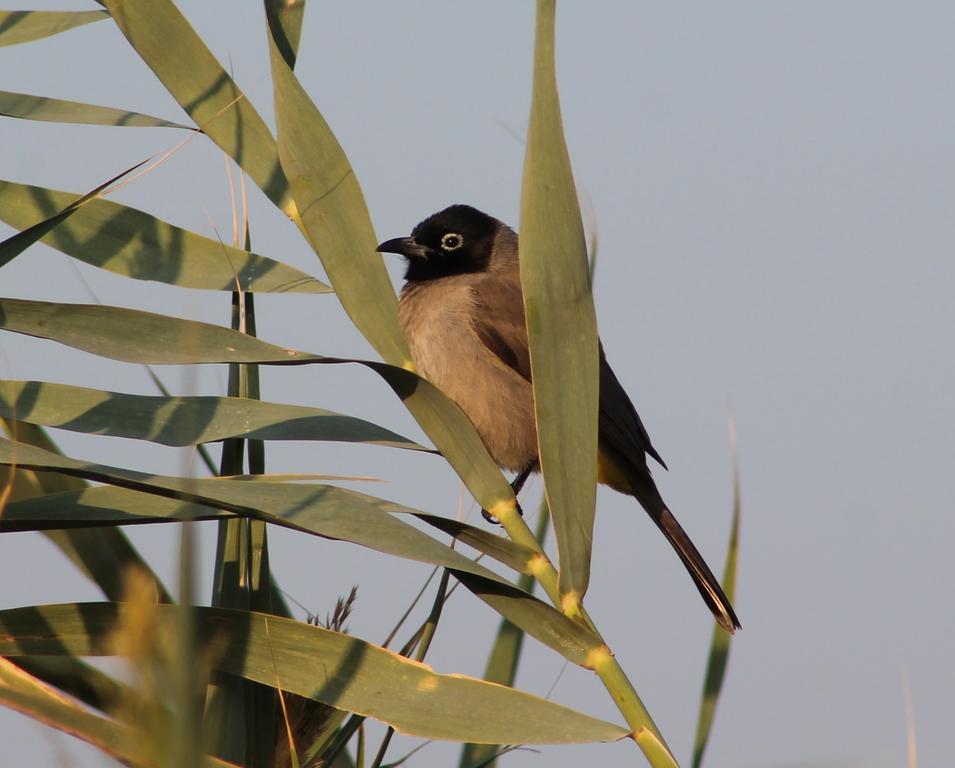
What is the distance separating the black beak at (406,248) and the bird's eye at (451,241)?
90mm

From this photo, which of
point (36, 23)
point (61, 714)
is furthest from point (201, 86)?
point (61, 714)

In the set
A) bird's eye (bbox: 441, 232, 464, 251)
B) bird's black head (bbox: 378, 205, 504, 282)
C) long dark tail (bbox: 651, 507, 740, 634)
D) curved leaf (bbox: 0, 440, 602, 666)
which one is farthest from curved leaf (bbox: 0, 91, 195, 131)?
bird's eye (bbox: 441, 232, 464, 251)

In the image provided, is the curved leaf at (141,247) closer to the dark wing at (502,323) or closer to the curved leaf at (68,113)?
the curved leaf at (68,113)

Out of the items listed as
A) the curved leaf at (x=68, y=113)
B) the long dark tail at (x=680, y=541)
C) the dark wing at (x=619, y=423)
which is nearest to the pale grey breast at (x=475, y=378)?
the dark wing at (x=619, y=423)

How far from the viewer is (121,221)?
2283mm

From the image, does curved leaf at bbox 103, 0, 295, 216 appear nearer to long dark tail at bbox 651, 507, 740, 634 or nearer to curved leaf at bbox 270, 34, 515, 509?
curved leaf at bbox 270, 34, 515, 509

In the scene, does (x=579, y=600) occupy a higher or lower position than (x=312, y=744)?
higher

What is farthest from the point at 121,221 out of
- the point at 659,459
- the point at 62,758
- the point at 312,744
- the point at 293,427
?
the point at 659,459

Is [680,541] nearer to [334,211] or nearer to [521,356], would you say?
[521,356]

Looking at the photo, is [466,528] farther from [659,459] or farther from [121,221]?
[659,459]

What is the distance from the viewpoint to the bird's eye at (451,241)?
4594 millimetres

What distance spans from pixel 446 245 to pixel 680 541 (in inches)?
61.3

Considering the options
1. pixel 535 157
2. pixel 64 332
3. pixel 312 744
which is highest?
pixel 535 157

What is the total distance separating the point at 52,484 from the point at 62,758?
1.56m
